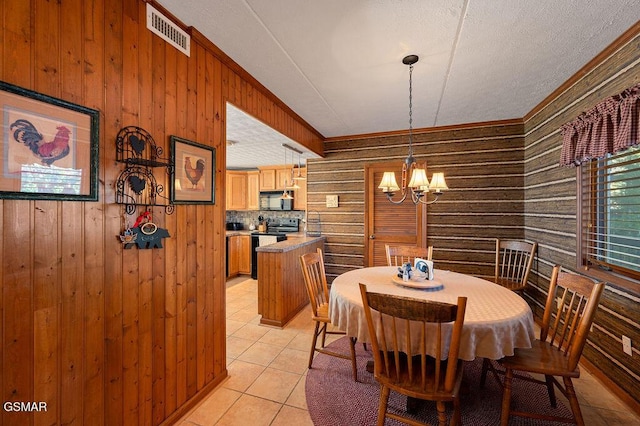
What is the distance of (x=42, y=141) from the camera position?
1129 mm

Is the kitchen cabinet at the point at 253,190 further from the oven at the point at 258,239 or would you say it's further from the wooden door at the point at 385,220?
the wooden door at the point at 385,220

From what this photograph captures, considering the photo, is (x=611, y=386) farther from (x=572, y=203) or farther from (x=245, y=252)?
(x=245, y=252)

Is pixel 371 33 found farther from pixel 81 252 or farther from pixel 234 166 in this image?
pixel 234 166

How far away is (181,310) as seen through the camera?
1.79m

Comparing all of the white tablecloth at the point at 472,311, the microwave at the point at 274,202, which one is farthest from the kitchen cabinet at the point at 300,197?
the white tablecloth at the point at 472,311

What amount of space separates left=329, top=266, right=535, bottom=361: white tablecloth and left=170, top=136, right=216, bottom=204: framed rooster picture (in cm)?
119

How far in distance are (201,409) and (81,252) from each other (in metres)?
1.35

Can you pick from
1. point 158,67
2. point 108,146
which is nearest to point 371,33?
point 158,67

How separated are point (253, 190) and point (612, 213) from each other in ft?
18.1

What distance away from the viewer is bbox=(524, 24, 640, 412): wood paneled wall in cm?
191

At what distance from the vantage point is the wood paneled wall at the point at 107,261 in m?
1.09

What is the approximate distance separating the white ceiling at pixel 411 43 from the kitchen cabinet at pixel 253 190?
3.25 meters

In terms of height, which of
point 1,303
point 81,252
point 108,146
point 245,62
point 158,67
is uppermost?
point 245,62

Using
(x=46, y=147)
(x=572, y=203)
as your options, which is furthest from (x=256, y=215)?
(x=572, y=203)
